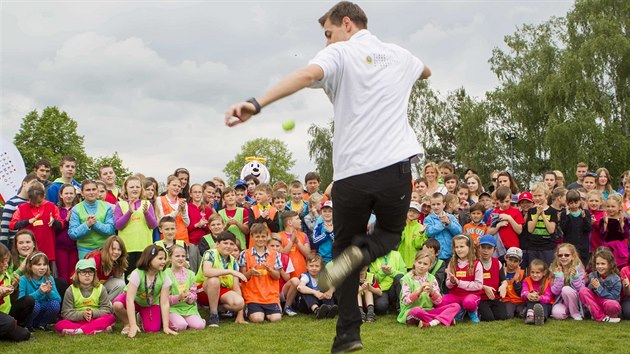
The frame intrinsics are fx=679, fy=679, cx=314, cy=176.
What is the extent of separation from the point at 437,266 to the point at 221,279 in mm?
2939

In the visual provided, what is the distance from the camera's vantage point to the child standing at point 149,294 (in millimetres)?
8039

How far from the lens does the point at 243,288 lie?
9.03 meters

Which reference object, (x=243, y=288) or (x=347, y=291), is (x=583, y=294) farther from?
(x=347, y=291)

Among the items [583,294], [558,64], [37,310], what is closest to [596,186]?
[583,294]

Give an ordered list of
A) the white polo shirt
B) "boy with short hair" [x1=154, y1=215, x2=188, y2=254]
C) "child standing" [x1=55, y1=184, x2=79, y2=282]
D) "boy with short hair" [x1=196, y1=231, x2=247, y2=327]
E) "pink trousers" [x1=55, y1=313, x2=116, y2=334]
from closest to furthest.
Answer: the white polo shirt
"pink trousers" [x1=55, y1=313, x2=116, y2=334]
"boy with short hair" [x1=196, y1=231, x2=247, y2=327]
"boy with short hair" [x1=154, y1=215, x2=188, y2=254]
"child standing" [x1=55, y1=184, x2=79, y2=282]

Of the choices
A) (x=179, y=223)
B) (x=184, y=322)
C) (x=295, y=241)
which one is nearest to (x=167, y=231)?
(x=179, y=223)

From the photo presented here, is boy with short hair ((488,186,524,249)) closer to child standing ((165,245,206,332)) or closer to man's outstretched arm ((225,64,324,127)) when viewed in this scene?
child standing ((165,245,206,332))

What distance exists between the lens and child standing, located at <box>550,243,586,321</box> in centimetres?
871

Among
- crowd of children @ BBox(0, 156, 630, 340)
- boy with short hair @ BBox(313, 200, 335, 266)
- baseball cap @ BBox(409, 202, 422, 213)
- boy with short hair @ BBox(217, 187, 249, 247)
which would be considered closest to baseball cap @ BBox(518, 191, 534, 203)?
crowd of children @ BBox(0, 156, 630, 340)

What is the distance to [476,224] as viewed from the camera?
32.3 feet

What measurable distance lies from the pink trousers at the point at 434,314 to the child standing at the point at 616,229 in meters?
2.55

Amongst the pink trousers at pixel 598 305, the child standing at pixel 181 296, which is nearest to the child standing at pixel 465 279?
the pink trousers at pixel 598 305

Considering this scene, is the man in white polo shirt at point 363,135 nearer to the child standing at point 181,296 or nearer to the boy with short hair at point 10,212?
the child standing at point 181,296

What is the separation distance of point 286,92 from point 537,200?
6.66 meters
